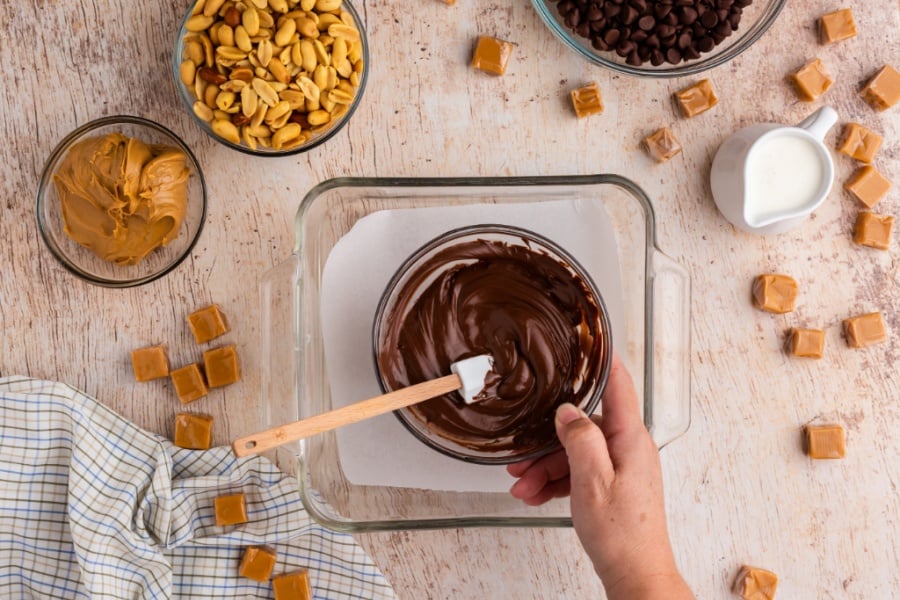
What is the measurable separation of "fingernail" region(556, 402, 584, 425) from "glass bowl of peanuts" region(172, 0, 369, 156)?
1.92ft

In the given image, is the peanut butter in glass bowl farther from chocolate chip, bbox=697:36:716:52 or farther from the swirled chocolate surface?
chocolate chip, bbox=697:36:716:52

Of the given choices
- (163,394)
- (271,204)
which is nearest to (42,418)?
(163,394)

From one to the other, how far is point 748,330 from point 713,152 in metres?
0.32

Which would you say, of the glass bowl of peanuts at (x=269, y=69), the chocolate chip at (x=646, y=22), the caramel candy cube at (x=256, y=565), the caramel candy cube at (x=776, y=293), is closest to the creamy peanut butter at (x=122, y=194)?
the glass bowl of peanuts at (x=269, y=69)

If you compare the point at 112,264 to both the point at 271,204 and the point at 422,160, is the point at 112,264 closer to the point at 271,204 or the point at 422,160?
the point at 271,204

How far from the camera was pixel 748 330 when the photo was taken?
1.40 m

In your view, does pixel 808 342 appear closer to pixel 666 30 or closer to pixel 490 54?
pixel 666 30

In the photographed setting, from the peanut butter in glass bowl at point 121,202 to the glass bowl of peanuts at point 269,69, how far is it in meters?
0.11

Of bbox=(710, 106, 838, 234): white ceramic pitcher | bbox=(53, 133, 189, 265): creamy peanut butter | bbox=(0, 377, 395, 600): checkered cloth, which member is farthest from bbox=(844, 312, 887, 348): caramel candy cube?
bbox=(53, 133, 189, 265): creamy peanut butter

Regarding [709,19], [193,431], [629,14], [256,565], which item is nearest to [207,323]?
[193,431]

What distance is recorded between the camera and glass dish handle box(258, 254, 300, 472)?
1.34 m

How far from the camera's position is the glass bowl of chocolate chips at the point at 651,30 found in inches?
50.1

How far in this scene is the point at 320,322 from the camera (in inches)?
49.7

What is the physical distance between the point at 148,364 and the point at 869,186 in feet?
4.22
